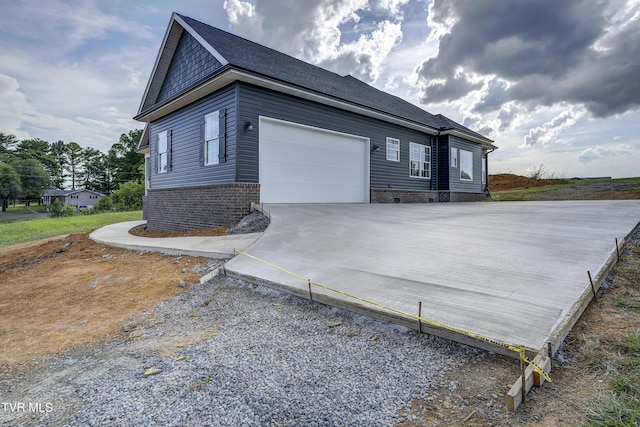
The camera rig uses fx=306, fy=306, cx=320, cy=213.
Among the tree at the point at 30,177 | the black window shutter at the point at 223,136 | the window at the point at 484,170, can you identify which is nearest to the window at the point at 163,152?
the black window shutter at the point at 223,136

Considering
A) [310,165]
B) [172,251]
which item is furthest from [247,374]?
[310,165]

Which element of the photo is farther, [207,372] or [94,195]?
[94,195]

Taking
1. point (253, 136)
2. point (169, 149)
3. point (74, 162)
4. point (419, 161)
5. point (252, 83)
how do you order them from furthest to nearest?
1. point (74, 162)
2. point (419, 161)
3. point (169, 149)
4. point (253, 136)
5. point (252, 83)

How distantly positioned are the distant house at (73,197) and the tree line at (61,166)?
53.7 inches

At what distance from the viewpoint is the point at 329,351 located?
230 centimetres

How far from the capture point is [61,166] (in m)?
58.1

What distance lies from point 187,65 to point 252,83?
3482 mm

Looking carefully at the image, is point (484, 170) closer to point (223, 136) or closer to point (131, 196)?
point (223, 136)

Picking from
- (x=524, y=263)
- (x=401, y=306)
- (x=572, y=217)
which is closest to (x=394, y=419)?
(x=401, y=306)

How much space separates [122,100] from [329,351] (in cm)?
2325

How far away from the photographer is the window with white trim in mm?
8695

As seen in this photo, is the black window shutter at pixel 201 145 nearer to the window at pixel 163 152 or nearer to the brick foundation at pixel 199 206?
the brick foundation at pixel 199 206

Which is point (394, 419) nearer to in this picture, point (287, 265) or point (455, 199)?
point (287, 265)

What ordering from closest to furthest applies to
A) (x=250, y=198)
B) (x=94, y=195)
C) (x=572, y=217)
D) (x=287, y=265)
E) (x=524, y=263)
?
(x=524, y=263)
(x=287, y=265)
(x=572, y=217)
(x=250, y=198)
(x=94, y=195)
